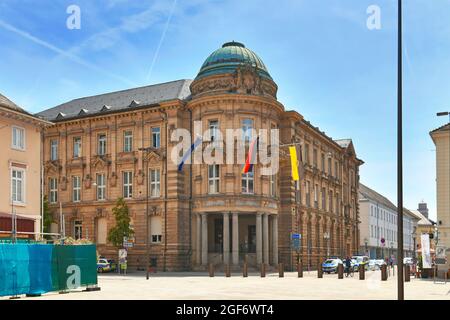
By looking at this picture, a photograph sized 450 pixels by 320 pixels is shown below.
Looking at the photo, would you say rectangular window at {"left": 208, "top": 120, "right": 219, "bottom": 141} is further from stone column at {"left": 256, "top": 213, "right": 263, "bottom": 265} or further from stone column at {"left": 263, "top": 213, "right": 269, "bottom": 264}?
stone column at {"left": 263, "top": 213, "right": 269, "bottom": 264}

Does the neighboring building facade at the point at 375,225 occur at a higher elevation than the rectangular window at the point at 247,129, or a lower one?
lower

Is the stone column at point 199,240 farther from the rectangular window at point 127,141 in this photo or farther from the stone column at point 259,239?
the rectangular window at point 127,141

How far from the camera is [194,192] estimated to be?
54688 millimetres

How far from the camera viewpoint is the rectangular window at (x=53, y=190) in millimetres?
62659

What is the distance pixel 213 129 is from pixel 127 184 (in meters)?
10.4

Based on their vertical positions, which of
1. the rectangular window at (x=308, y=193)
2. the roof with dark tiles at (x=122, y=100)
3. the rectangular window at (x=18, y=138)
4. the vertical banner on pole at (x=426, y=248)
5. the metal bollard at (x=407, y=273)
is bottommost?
the metal bollard at (x=407, y=273)

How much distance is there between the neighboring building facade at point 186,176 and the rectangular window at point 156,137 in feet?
0.45

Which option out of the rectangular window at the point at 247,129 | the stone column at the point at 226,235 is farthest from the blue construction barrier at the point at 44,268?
the rectangular window at the point at 247,129

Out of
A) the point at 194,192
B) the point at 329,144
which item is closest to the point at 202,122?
the point at 194,192

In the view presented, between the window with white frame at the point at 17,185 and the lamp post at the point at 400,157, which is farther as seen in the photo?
the window with white frame at the point at 17,185

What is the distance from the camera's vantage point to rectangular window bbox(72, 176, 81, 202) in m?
A: 61.2

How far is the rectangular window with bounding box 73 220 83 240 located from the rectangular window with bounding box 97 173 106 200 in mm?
3530

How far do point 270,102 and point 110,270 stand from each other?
20.1 meters
